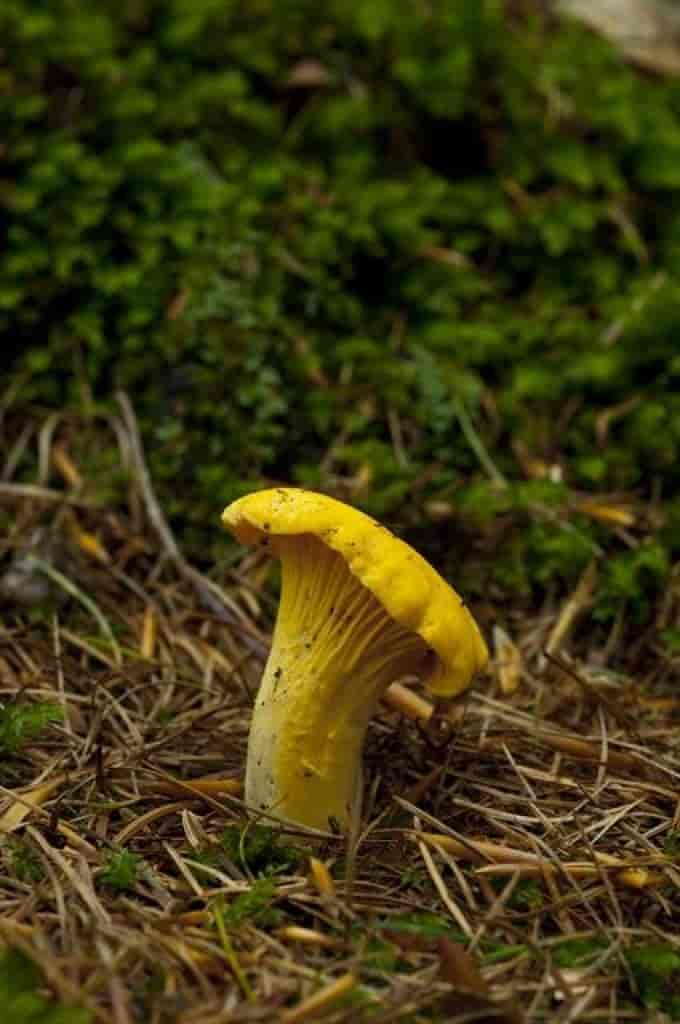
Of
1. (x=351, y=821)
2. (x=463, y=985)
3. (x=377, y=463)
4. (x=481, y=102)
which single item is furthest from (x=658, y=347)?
(x=463, y=985)

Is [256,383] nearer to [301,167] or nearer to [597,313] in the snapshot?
[301,167]

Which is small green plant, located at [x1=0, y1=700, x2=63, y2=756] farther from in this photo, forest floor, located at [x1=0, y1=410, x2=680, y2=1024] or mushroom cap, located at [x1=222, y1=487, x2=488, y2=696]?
mushroom cap, located at [x1=222, y1=487, x2=488, y2=696]

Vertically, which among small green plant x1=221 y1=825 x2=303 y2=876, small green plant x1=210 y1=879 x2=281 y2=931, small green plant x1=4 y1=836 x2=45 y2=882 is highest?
small green plant x1=210 y1=879 x2=281 y2=931

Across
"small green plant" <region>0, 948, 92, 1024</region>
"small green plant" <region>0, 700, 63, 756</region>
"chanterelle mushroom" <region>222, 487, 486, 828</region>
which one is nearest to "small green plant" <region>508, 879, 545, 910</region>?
"chanterelle mushroom" <region>222, 487, 486, 828</region>

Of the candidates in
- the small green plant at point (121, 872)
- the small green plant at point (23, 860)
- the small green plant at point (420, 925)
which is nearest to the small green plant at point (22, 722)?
the small green plant at point (23, 860)

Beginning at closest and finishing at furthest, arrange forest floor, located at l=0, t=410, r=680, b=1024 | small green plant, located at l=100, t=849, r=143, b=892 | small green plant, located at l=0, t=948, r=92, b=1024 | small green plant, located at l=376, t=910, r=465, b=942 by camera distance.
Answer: small green plant, located at l=0, t=948, r=92, b=1024, forest floor, located at l=0, t=410, r=680, b=1024, small green plant, located at l=376, t=910, r=465, b=942, small green plant, located at l=100, t=849, r=143, b=892

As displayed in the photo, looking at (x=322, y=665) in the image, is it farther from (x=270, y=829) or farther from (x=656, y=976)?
(x=656, y=976)

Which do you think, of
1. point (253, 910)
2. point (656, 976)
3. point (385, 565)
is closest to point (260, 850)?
point (253, 910)
